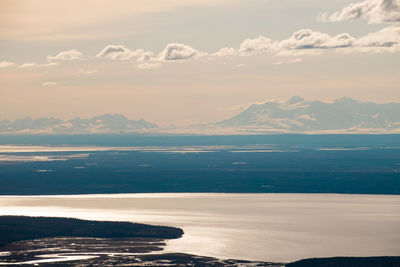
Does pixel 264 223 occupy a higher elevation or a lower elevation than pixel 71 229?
higher

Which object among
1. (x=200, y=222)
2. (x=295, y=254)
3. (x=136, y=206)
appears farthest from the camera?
(x=136, y=206)

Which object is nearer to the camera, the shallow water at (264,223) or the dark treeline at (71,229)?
the shallow water at (264,223)

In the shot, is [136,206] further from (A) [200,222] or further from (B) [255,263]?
(B) [255,263]

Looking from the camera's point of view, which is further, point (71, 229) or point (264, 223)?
point (264, 223)

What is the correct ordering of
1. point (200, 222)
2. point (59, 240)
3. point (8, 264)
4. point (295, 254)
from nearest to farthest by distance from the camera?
point (8, 264)
point (295, 254)
point (59, 240)
point (200, 222)

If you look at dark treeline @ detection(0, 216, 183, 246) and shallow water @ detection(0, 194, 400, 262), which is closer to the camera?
shallow water @ detection(0, 194, 400, 262)

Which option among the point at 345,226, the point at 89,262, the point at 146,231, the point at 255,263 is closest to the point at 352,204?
the point at 345,226

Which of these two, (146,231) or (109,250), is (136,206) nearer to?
(146,231)

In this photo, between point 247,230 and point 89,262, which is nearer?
point 89,262
